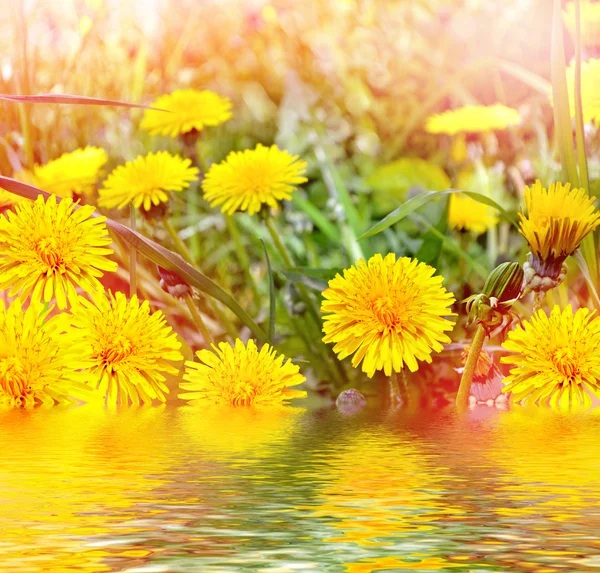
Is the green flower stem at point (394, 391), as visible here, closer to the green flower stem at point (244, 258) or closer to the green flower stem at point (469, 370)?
the green flower stem at point (469, 370)

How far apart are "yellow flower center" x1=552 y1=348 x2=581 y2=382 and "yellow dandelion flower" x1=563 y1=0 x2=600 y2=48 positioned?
35 centimetres

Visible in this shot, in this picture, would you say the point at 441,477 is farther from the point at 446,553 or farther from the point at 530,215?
the point at 530,215

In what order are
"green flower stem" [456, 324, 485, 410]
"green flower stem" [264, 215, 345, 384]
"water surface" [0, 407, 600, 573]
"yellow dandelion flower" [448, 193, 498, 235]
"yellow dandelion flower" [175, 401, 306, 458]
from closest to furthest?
"water surface" [0, 407, 600, 573]
"yellow dandelion flower" [175, 401, 306, 458]
"green flower stem" [456, 324, 485, 410]
"green flower stem" [264, 215, 345, 384]
"yellow dandelion flower" [448, 193, 498, 235]

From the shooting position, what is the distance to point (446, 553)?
1.20ft

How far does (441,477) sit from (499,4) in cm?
64

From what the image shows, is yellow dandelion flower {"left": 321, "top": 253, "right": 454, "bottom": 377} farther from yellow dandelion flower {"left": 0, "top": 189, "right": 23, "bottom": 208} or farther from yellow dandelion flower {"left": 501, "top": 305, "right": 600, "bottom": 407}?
yellow dandelion flower {"left": 0, "top": 189, "right": 23, "bottom": 208}

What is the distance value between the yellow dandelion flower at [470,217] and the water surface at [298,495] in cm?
29

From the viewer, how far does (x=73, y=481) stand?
1.64ft

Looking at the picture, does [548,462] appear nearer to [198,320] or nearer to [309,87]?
[198,320]

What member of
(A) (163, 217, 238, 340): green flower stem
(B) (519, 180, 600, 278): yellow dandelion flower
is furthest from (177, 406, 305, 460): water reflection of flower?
(B) (519, 180, 600, 278): yellow dandelion flower

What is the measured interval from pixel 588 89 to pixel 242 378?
42 cm

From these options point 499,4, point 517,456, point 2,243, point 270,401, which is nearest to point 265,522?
point 517,456

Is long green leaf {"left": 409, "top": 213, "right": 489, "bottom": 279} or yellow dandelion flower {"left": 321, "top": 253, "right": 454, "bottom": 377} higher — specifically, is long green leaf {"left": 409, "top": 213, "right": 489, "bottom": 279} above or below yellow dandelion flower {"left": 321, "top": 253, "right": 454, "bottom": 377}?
above

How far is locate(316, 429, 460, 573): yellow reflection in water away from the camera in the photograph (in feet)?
1.19
